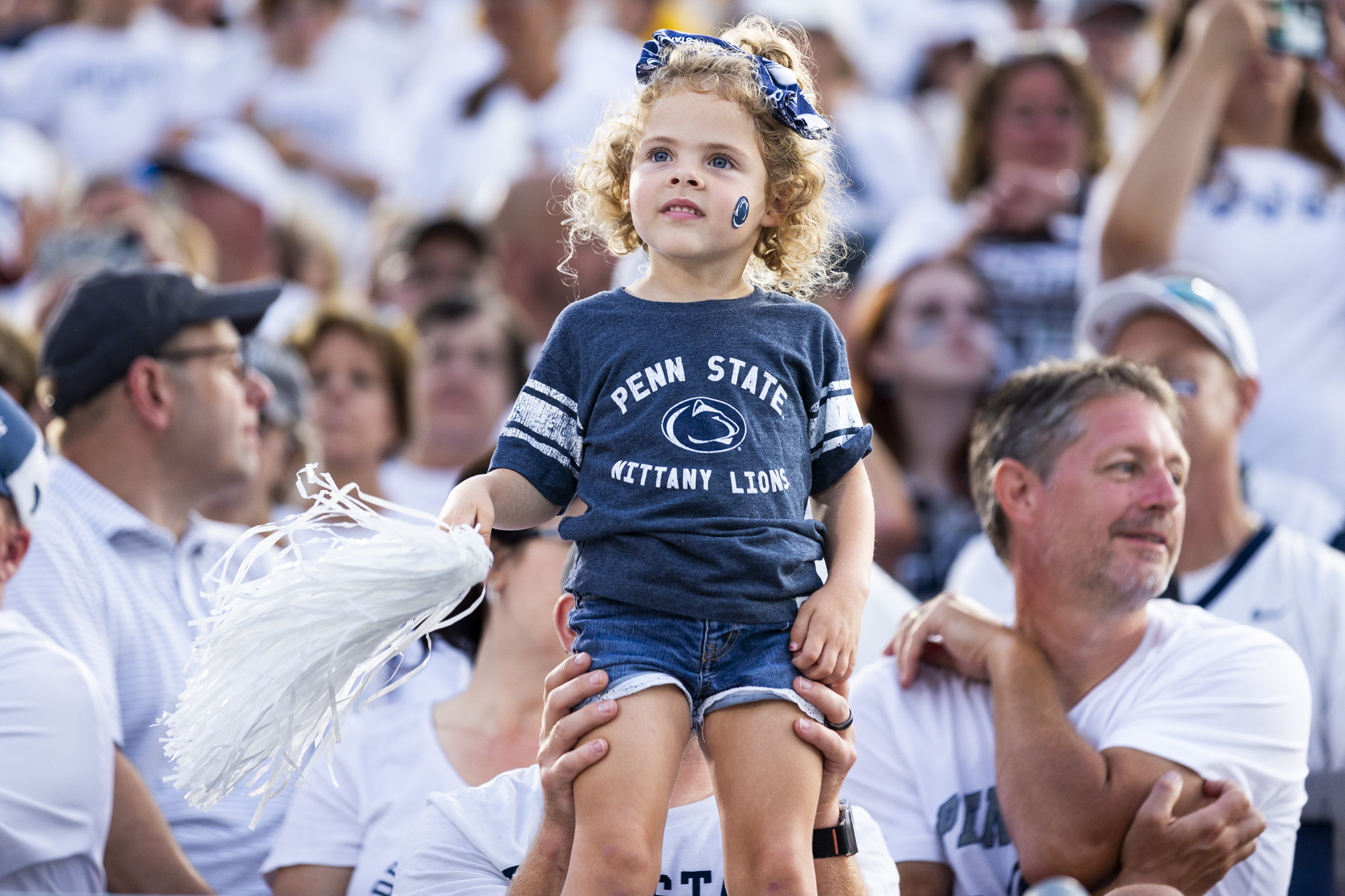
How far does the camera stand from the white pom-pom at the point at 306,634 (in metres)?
2.05

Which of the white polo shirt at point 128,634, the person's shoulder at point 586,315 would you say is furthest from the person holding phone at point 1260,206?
the white polo shirt at point 128,634

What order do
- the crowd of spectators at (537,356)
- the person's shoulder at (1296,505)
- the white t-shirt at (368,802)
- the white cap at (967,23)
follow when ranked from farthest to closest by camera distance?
the white cap at (967,23) → the person's shoulder at (1296,505) → the white t-shirt at (368,802) → the crowd of spectators at (537,356)

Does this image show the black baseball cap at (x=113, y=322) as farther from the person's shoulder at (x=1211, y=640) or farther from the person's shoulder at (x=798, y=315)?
the person's shoulder at (x=1211, y=640)

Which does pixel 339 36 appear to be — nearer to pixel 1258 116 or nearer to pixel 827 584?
pixel 1258 116

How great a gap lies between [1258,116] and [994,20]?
3.30m

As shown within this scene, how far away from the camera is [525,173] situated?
6.82m

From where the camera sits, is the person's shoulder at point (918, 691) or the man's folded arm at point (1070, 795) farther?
the person's shoulder at point (918, 691)

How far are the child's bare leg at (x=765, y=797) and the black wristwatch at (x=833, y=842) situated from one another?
174 mm

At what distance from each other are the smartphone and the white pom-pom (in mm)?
3830

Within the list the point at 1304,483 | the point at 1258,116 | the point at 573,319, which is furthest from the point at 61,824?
the point at 1258,116

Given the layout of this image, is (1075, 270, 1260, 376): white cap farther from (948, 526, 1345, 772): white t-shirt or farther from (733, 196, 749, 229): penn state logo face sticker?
(733, 196, 749, 229): penn state logo face sticker

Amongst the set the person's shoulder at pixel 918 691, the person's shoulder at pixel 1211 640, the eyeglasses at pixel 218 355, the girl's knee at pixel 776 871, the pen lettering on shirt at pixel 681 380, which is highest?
the eyeglasses at pixel 218 355

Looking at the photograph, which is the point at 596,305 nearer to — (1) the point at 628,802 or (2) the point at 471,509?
(2) the point at 471,509

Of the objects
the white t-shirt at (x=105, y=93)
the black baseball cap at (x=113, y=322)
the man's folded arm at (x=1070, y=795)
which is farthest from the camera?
the white t-shirt at (x=105, y=93)
